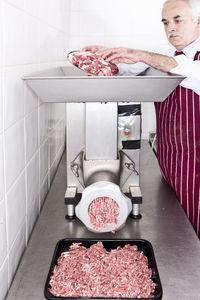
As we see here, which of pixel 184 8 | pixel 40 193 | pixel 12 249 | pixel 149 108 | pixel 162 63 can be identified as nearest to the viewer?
pixel 12 249

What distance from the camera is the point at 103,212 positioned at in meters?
1.27

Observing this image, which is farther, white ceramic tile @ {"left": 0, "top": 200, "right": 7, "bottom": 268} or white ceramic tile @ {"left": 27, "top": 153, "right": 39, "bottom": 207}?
white ceramic tile @ {"left": 27, "top": 153, "right": 39, "bottom": 207}

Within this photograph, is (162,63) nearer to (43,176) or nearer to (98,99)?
(98,99)

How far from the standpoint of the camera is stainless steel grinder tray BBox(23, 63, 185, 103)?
1090 millimetres

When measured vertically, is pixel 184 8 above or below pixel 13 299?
above

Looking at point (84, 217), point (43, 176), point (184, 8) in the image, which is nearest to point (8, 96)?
point (84, 217)

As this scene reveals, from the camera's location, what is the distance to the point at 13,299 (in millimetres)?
1022

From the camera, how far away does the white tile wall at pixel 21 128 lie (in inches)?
41.8

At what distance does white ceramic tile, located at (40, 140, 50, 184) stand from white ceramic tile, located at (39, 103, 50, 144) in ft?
0.14

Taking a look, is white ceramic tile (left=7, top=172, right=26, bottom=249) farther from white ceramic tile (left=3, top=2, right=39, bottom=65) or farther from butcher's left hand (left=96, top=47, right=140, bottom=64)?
butcher's left hand (left=96, top=47, right=140, bottom=64)

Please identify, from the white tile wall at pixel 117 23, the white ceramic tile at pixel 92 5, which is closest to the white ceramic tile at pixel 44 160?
the white tile wall at pixel 117 23

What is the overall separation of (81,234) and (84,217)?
16 cm

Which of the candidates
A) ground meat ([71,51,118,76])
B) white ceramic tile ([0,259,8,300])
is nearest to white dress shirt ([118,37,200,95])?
ground meat ([71,51,118,76])

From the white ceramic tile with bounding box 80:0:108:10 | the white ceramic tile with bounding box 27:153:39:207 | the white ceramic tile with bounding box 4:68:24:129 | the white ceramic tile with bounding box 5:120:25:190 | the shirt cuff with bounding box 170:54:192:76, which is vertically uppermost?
the white ceramic tile with bounding box 80:0:108:10
